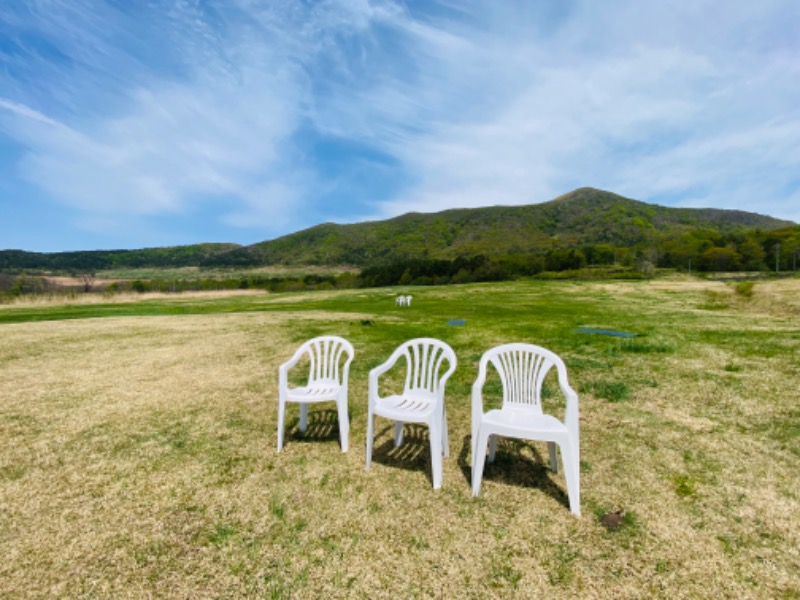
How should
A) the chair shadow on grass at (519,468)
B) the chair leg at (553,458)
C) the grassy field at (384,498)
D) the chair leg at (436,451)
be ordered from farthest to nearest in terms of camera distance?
1. the chair leg at (553,458)
2. the chair shadow on grass at (519,468)
3. the chair leg at (436,451)
4. the grassy field at (384,498)

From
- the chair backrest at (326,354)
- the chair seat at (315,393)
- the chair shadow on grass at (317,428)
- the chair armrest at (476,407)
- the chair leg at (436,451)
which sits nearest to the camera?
the chair armrest at (476,407)

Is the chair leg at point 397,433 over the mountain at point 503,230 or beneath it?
beneath

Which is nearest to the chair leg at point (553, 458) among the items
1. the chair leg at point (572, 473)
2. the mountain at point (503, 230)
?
the chair leg at point (572, 473)

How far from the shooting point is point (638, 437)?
5.02 meters

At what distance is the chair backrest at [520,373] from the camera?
4367 millimetres

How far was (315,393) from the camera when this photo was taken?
4824 millimetres

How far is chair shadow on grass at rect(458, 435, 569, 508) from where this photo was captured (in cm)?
402

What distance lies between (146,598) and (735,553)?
4.51 m

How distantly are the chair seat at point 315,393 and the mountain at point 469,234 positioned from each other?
110 m

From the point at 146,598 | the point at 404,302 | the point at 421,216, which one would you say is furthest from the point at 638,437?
the point at 421,216

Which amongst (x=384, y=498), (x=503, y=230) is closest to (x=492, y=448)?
(x=384, y=498)

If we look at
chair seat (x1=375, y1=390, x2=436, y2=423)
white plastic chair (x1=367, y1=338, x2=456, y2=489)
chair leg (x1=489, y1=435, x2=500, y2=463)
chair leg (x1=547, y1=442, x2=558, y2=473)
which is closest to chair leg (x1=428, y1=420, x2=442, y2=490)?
white plastic chair (x1=367, y1=338, x2=456, y2=489)

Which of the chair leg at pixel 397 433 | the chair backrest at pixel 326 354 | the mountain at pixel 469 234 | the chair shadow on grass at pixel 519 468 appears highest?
the mountain at pixel 469 234

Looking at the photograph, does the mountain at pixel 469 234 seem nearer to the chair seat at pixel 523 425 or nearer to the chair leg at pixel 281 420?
the chair leg at pixel 281 420
